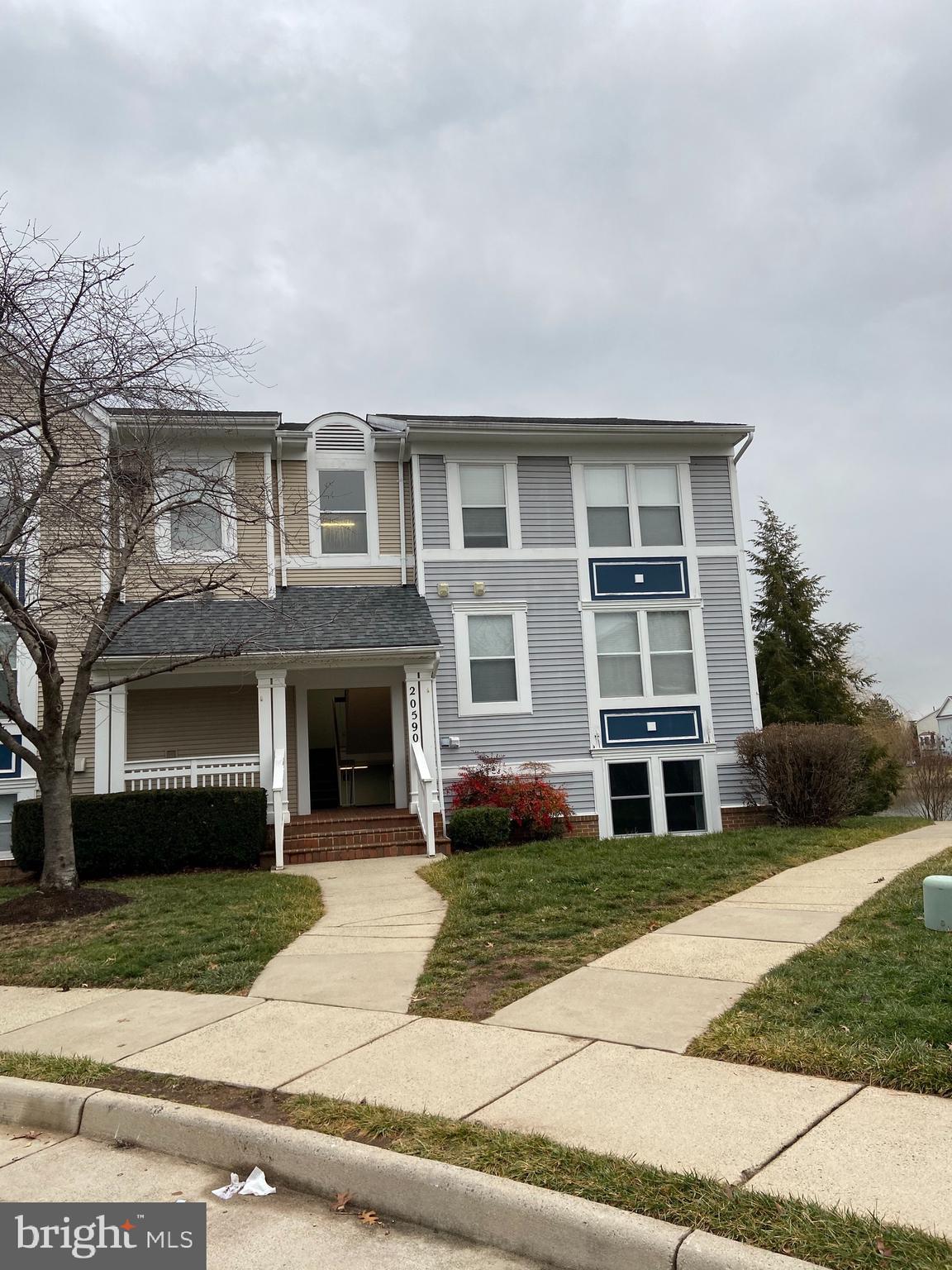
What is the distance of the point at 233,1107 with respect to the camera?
13.0 ft

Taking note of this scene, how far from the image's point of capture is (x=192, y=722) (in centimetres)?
1510

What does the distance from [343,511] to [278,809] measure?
5883 millimetres

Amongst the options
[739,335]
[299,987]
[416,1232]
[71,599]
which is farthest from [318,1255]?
[739,335]

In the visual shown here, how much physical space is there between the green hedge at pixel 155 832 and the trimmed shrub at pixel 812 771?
812 centimetres

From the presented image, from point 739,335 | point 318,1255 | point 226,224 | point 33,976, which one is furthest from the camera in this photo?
point 739,335

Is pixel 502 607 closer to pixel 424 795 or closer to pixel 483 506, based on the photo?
pixel 483 506

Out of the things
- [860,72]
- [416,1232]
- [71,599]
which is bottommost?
[416,1232]

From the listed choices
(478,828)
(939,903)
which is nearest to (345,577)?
(478,828)

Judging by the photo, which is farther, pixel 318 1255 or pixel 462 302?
pixel 462 302

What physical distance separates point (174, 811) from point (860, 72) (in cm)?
1337

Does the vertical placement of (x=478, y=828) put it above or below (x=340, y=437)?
below

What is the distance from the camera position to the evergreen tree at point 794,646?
86.4ft

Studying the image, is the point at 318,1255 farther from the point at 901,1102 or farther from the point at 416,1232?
the point at 901,1102

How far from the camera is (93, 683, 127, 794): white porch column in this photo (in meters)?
13.1
